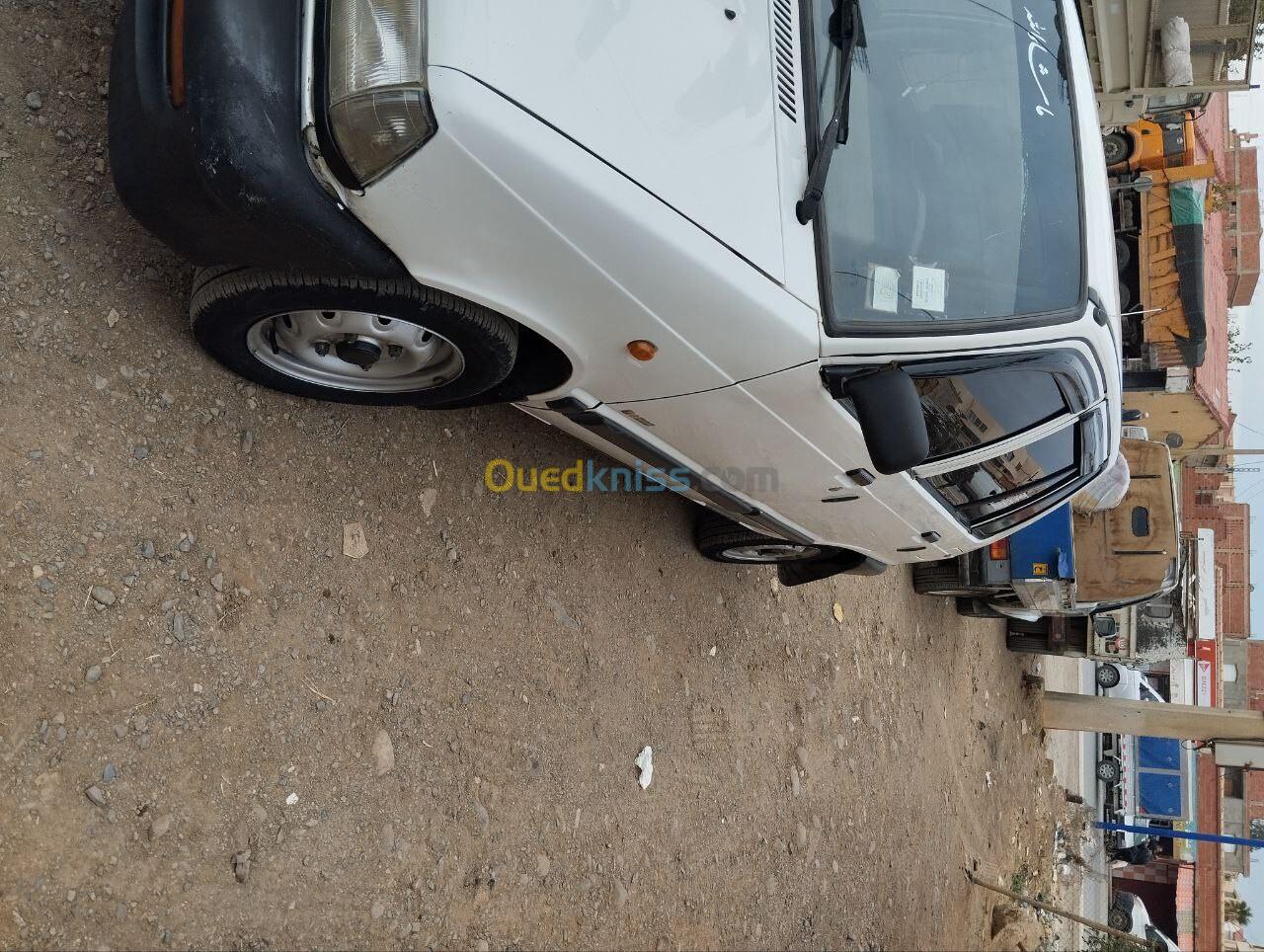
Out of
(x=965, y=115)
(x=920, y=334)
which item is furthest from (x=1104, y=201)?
(x=920, y=334)

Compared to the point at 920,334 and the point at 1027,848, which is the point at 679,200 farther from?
the point at 1027,848

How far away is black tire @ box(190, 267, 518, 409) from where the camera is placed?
111 inches

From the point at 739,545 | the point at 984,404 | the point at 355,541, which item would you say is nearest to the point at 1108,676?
the point at 739,545

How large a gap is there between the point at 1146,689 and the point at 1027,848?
21.4 feet

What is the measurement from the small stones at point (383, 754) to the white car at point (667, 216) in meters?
1.32

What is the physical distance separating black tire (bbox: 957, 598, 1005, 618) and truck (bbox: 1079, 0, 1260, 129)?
16.3 feet

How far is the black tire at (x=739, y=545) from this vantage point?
524cm

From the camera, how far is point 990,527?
496 cm

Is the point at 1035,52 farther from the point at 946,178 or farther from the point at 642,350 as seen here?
the point at 642,350

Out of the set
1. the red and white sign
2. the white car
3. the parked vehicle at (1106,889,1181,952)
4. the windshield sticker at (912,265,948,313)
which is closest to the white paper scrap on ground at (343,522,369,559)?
the white car

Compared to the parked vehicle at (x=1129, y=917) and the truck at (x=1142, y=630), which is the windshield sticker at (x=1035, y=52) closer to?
the truck at (x=1142, y=630)

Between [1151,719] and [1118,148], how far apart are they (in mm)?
6612

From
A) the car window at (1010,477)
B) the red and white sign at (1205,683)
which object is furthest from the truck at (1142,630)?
the red and white sign at (1205,683)

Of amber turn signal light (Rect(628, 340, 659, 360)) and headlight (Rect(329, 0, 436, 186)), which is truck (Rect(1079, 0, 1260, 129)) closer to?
amber turn signal light (Rect(628, 340, 659, 360))
